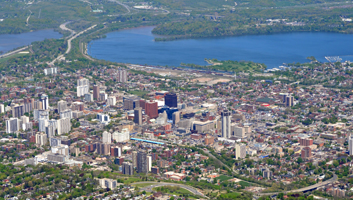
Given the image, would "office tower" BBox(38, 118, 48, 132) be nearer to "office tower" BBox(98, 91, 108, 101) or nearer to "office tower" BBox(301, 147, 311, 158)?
"office tower" BBox(98, 91, 108, 101)

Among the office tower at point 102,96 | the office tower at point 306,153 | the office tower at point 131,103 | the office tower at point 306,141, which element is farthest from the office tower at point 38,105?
the office tower at point 306,153

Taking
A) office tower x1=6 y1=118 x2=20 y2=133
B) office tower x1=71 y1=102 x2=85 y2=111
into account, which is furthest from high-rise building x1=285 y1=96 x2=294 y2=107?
office tower x1=6 y1=118 x2=20 y2=133

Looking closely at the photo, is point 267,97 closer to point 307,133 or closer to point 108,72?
point 307,133

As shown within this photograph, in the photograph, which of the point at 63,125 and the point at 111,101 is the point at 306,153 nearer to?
the point at 63,125

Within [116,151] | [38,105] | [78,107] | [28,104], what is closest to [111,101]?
[78,107]

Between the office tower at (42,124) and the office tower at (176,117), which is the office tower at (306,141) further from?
the office tower at (42,124)
